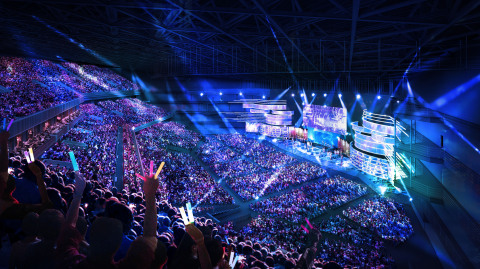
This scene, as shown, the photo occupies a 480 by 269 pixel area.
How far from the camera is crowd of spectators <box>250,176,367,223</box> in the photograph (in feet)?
60.3

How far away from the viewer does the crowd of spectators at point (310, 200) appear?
18386 mm

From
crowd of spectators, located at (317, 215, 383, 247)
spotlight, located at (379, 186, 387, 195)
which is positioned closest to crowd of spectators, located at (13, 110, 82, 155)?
crowd of spectators, located at (317, 215, 383, 247)

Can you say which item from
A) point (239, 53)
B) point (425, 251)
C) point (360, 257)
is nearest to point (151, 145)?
point (239, 53)

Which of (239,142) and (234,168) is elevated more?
(239,142)

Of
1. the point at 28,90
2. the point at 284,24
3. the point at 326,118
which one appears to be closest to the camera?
the point at 284,24

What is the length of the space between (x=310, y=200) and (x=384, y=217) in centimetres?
493

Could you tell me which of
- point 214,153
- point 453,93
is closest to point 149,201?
point 453,93

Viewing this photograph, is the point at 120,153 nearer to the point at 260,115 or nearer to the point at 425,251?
the point at 425,251

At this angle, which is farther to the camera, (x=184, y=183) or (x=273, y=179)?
(x=273, y=179)

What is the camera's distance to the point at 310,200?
2038cm

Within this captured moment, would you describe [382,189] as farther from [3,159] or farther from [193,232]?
[3,159]

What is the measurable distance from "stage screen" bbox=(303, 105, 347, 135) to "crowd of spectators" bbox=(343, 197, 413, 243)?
8.40 metres

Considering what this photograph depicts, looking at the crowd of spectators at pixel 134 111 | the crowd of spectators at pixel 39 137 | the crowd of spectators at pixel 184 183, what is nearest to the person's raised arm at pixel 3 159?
the crowd of spectators at pixel 39 137

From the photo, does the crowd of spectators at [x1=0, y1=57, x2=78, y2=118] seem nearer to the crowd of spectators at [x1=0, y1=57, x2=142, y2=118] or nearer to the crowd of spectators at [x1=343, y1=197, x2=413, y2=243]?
the crowd of spectators at [x1=0, y1=57, x2=142, y2=118]
